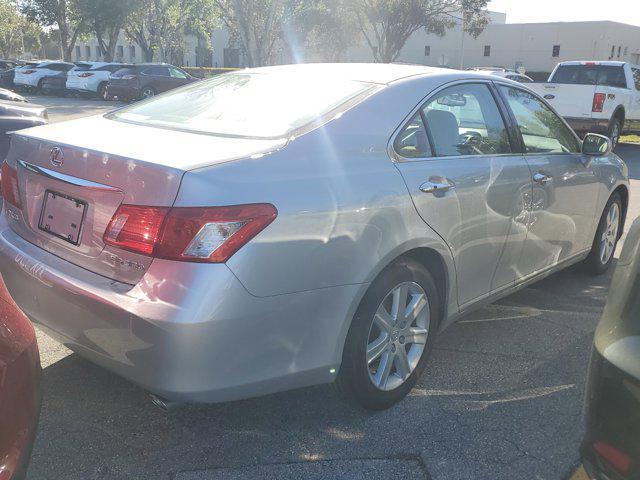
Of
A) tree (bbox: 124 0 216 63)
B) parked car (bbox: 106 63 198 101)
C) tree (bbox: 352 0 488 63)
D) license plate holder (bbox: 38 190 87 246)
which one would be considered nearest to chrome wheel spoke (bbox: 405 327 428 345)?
license plate holder (bbox: 38 190 87 246)

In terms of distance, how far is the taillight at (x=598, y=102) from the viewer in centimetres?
1310

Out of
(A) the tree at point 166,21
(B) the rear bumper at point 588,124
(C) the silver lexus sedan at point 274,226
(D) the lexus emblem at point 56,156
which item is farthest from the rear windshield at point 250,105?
(A) the tree at point 166,21

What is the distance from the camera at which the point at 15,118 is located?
6.82m

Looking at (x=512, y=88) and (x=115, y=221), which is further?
(x=512, y=88)

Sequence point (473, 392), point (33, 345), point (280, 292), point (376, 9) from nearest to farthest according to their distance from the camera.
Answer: point (33, 345) → point (280, 292) → point (473, 392) → point (376, 9)

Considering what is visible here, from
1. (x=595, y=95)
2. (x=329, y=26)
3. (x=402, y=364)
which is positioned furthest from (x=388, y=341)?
(x=329, y=26)

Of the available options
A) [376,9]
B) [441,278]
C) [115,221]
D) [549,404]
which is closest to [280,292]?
[115,221]

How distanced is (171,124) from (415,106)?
122cm

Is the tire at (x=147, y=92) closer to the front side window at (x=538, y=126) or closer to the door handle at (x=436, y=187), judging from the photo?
the front side window at (x=538, y=126)

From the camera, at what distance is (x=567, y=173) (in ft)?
13.8

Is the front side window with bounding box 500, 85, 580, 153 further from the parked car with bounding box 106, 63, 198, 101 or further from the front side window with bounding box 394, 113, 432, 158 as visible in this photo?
the parked car with bounding box 106, 63, 198, 101

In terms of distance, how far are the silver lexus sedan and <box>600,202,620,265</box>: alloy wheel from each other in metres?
1.60

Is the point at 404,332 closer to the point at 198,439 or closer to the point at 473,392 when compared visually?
the point at 473,392

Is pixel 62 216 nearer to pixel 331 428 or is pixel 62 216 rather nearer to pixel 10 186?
pixel 10 186
